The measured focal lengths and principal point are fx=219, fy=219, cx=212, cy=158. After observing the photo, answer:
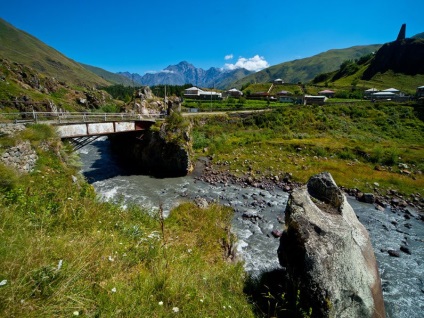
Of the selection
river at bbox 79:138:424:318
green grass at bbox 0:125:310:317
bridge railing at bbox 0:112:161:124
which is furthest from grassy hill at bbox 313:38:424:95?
green grass at bbox 0:125:310:317

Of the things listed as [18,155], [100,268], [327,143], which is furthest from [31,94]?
[100,268]

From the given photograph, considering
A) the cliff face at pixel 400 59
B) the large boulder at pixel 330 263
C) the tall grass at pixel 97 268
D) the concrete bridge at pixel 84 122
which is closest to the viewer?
the tall grass at pixel 97 268

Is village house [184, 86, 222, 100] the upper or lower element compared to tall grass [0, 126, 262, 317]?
upper

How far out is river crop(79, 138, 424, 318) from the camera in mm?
11609

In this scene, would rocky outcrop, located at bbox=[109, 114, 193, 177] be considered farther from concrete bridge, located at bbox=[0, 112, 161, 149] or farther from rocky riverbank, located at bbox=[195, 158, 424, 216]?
rocky riverbank, located at bbox=[195, 158, 424, 216]

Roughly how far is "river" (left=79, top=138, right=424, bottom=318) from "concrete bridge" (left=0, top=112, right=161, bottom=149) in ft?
→ 18.9

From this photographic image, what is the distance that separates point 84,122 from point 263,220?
1950cm

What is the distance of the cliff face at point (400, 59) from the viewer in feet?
356

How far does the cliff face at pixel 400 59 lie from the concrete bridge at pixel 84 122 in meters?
139

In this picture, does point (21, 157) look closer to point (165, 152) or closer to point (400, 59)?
point (165, 152)

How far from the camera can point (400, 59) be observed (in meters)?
114

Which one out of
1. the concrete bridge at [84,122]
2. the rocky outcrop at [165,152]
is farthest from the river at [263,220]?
the concrete bridge at [84,122]


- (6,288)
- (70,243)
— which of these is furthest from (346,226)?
(6,288)

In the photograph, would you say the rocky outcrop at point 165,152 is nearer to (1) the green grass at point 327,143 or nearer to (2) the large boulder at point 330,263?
(1) the green grass at point 327,143
